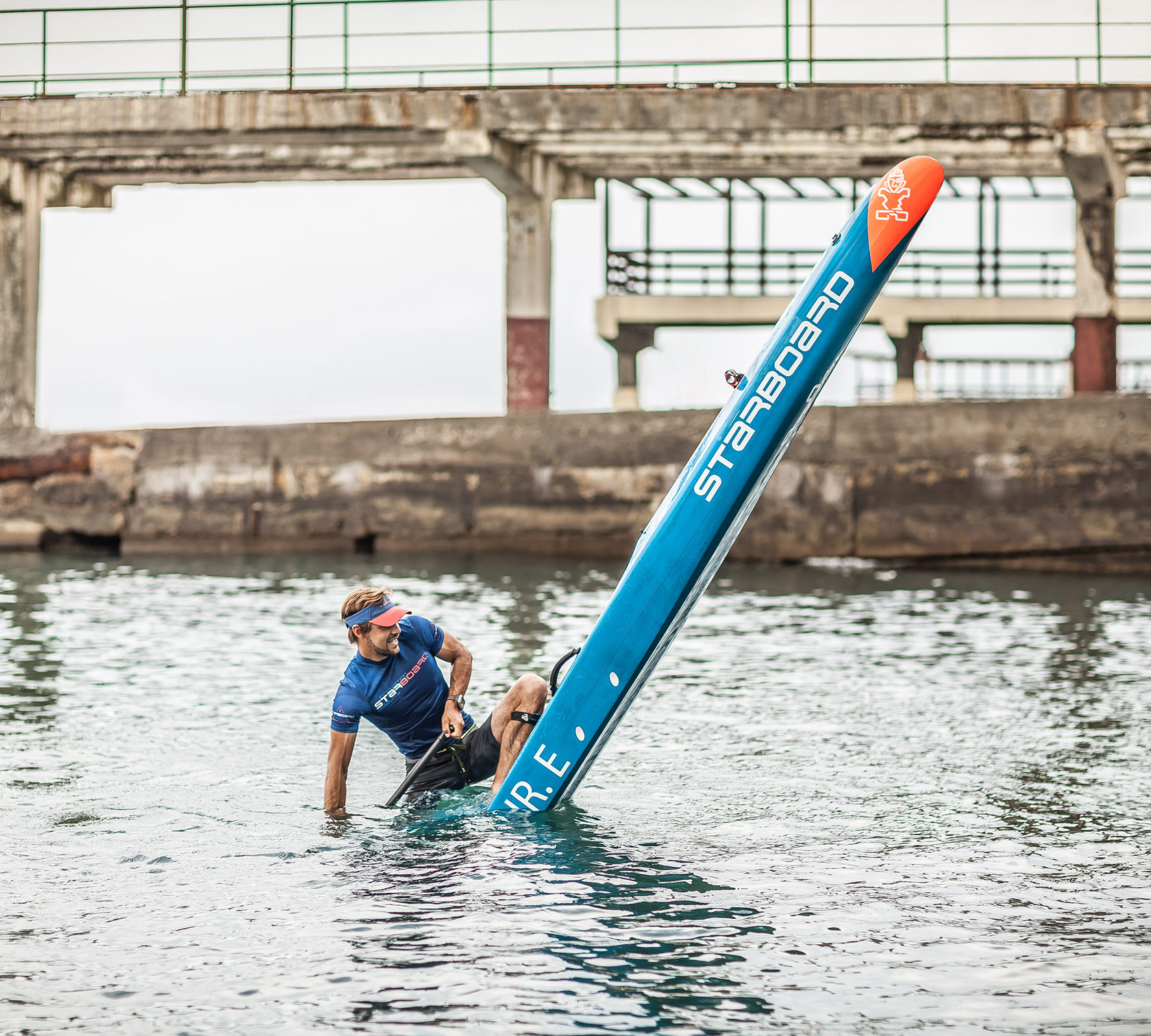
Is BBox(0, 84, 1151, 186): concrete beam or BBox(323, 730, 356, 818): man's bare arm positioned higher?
BBox(0, 84, 1151, 186): concrete beam

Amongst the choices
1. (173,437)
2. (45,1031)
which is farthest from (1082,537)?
(45,1031)

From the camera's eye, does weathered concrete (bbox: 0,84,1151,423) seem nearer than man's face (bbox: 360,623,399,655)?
No

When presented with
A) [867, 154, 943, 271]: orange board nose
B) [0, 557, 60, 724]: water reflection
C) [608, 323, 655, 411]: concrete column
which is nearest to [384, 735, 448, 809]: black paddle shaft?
[867, 154, 943, 271]: orange board nose

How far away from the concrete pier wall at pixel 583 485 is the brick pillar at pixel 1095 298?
9.58 feet

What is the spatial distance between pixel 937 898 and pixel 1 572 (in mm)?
15483

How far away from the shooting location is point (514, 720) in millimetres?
6227

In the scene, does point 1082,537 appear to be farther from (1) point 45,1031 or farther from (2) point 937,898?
(1) point 45,1031

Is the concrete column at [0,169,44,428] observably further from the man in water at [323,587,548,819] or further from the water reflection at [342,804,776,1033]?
the water reflection at [342,804,776,1033]

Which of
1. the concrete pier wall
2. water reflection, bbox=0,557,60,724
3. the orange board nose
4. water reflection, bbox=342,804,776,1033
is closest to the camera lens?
water reflection, bbox=342,804,776,1033

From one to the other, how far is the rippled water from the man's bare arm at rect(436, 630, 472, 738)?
0.44 metres

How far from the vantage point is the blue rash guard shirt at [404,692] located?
19.3 ft

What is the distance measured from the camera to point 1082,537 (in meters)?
17.3

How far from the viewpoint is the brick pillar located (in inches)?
784

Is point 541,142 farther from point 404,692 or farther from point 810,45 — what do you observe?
point 404,692
